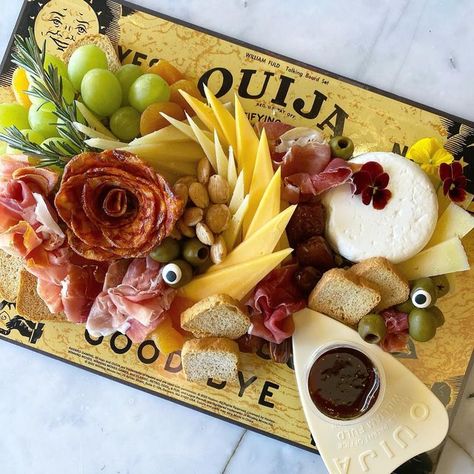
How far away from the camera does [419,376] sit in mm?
1475

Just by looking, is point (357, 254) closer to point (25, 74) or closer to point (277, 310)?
point (277, 310)

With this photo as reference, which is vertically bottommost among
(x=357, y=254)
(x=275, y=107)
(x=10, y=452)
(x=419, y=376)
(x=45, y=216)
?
(x=10, y=452)

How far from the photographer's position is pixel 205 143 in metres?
1.33

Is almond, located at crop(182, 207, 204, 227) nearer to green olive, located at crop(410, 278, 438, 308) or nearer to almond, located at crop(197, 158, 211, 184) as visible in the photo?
almond, located at crop(197, 158, 211, 184)

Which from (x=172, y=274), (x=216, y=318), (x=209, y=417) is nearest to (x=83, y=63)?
(x=172, y=274)

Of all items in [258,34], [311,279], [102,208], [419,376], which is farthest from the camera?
[258,34]

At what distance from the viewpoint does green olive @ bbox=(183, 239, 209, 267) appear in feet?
4.33

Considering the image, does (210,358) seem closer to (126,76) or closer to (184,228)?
(184,228)

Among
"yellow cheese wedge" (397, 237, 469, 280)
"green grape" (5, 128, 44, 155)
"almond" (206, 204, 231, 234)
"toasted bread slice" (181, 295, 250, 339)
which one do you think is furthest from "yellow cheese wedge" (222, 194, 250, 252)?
"green grape" (5, 128, 44, 155)

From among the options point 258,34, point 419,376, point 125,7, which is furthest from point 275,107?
point 419,376

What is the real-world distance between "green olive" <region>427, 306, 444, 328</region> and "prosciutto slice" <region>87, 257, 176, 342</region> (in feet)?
1.83

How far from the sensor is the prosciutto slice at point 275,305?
52.4 inches

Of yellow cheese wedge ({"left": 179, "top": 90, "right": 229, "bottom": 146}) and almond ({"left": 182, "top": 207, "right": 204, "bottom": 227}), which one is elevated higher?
yellow cheese wedge ({"left": 179, "top": 90, "right": 229, "bottom": 146})

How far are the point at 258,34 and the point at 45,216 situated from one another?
27.6 inches
